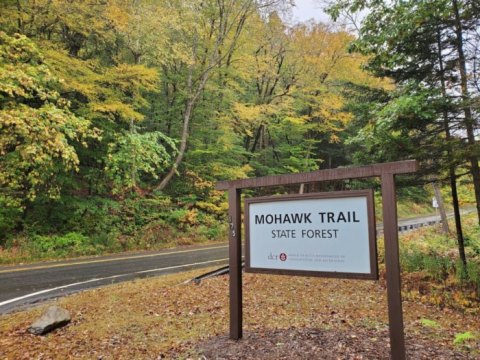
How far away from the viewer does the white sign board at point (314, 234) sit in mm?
3805

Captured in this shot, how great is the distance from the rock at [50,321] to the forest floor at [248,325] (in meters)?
0.10

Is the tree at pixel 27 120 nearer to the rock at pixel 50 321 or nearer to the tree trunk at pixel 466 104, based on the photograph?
the rock at pixel 50 321

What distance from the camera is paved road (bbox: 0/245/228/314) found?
26.8 feet

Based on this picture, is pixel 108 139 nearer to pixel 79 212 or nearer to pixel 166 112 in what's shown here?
pixel 79 212

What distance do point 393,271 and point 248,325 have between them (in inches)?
102

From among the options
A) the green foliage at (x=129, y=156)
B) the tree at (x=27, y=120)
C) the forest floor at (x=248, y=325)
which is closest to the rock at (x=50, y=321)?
the forest floor at (x=248, y=325)

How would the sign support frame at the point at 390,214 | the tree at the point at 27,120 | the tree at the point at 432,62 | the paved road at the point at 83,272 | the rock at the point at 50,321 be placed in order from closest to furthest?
1. the sign support frame at the point at 390,214
2. the rock at the point at 50,321
3. the tree at the point at 432,62
4. the paved road at the point at 83,272
5. the tree at the point at 27,120

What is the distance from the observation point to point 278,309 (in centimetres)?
631

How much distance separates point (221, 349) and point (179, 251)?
10844 mm

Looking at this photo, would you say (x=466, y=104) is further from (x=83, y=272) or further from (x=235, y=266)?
(x=83, y=272)

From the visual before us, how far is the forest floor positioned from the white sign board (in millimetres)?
965

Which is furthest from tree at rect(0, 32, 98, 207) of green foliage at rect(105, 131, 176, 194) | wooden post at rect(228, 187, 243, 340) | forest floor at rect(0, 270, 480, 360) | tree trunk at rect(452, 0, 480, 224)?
tree trunk at rect(452, 0, 480, 224)

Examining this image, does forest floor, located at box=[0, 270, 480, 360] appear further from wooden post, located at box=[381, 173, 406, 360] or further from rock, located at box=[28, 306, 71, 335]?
wooden post, located at box=[381, 173, 406, 360]

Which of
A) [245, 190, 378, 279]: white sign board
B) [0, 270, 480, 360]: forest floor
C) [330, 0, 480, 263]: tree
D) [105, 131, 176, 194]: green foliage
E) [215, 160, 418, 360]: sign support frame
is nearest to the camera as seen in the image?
[215, 160, 418, 360]: sign support frame
